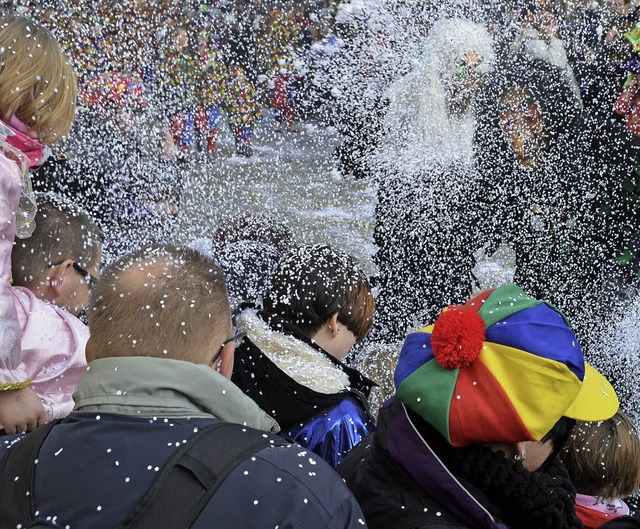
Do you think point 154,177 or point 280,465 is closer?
point 280,465

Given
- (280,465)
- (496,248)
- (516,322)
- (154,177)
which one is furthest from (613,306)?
(280,465)

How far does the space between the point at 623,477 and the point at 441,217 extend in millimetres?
2150

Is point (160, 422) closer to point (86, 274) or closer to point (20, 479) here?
point (20, 479)

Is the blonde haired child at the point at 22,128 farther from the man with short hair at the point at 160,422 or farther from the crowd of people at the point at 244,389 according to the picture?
the man with short hair at the point at 160,422

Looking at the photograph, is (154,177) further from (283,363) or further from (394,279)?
(283,363)

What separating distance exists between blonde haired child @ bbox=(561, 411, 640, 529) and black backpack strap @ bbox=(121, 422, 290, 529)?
0.90 m

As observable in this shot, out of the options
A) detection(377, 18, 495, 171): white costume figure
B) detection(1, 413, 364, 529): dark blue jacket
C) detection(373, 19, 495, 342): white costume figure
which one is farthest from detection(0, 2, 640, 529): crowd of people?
detection(377, 18, 495, 171): white costume figure

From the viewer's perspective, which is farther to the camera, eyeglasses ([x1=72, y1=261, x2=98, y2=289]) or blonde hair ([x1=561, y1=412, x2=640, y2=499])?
eyeglasses ([x1=72, y1=261, x2=98, y2=289])

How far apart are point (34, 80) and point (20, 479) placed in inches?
46.1

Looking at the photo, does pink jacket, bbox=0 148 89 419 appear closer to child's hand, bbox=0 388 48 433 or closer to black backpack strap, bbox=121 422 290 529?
child's hand, bbox=0 388 48 433

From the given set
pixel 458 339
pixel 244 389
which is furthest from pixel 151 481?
pixel 244 389

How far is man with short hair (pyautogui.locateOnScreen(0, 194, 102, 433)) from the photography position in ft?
5.12

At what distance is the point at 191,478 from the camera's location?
92 centimetres

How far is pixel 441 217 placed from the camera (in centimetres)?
363
